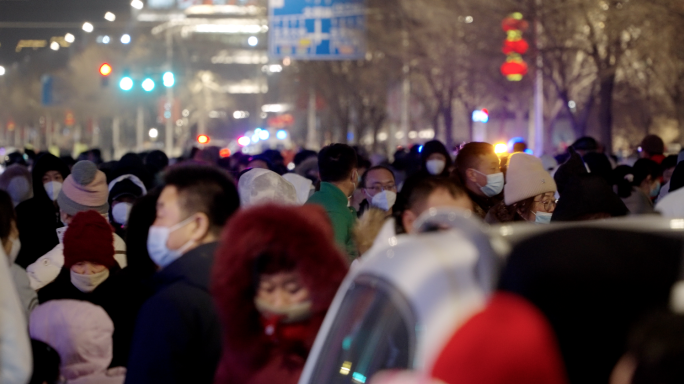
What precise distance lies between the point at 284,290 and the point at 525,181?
141 inches

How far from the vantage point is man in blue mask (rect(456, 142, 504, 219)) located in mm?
6668

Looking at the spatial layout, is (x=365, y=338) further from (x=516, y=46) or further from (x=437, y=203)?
(x=516, y=46)

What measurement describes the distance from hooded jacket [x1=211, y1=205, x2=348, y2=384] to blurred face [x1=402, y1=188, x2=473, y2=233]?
1.21 m

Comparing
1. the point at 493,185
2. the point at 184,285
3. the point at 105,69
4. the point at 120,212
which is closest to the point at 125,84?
the point at 105,69

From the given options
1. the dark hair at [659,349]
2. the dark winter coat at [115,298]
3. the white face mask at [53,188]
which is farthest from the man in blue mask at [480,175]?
the dark hair at [659,349]

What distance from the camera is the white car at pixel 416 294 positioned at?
73.2 inches

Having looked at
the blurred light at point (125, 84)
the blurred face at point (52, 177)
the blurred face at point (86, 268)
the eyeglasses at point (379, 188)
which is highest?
the blurred light at point (125, 84)

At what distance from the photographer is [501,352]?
1632mm

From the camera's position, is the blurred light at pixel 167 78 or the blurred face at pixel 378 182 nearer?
the blurred face at pixel 378 182

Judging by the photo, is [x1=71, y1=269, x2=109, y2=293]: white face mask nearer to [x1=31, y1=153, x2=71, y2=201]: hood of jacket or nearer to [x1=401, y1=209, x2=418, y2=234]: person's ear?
[x1=401, y1=209, x2=418, y2=234]: person's ear

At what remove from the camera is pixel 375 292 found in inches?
87.8

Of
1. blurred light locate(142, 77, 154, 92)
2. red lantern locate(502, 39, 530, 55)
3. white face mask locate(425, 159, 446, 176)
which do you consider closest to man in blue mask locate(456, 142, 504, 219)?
white face mask locate(425, 159, 446, 176)

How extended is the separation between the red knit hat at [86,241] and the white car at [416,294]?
2770 mm

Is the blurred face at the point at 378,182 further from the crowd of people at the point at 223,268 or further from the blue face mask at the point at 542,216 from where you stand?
the blue face mask at the point at 542,216
